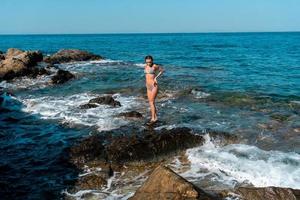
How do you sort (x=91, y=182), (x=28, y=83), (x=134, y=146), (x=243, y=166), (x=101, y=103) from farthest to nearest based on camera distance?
(x=28, y=83) → (x=101, y=103) → (x=134, y=146) → (x=243, y=166) → (x=91, y=182)

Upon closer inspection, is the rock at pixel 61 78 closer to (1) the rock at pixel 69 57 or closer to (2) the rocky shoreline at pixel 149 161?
(2) the rocky shoreline at pixel 149 161

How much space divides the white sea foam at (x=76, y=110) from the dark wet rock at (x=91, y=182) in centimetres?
420

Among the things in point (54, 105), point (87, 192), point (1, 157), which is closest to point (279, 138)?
point (87, 192)

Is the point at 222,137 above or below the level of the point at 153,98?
below

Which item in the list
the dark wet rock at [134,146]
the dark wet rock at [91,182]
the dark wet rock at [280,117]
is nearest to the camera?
the dark wet rock at [91,182]

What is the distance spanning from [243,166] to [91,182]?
13.3 ft

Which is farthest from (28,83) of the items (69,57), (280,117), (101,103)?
(69,57)

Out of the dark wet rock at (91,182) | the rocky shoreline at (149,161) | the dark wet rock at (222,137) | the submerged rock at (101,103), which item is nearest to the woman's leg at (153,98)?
the rocky shoreline at (149,161)

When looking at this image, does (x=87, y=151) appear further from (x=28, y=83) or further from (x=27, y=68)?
(x=27, y=68)

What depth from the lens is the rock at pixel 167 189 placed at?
288 inches

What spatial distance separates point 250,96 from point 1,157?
510 inches

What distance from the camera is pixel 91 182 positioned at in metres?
9.74

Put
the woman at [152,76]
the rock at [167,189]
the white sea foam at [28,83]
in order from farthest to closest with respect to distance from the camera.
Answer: the white sea foam at [28,83] < the woman at [152,76] < the rock at [167,189]

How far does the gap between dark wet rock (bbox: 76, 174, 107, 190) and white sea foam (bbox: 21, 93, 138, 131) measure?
13.8 ft
